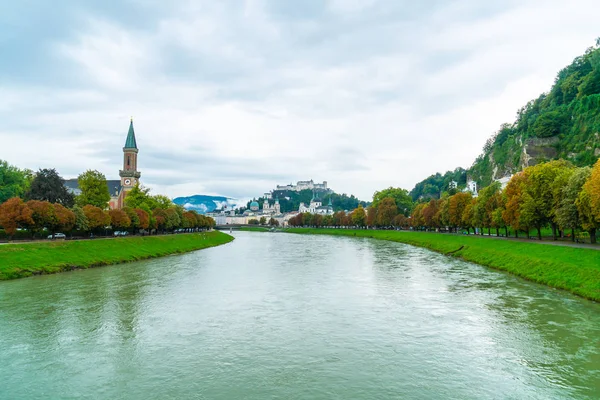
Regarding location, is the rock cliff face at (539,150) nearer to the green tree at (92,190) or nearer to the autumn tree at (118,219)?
the autumn tree at (118,219)

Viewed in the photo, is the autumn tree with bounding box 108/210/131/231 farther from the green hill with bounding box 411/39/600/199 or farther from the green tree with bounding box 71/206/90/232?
the green hill with bounding box 411/39/600/199

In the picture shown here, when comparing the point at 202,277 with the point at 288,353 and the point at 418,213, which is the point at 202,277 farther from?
the point at 418,213

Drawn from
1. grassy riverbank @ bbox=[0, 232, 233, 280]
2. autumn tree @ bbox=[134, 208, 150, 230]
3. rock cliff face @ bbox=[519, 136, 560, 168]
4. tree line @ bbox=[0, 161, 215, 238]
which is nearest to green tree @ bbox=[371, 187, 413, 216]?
rock cliff face @ bbox=[519, 136, 560, 168]

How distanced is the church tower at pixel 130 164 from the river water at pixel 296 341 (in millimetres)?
102998

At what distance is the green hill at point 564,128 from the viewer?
95.6m

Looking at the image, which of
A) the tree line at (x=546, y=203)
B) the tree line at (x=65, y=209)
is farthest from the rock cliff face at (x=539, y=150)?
the tree line at (x=65, y=209)

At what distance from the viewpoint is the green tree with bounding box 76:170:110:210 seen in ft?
244

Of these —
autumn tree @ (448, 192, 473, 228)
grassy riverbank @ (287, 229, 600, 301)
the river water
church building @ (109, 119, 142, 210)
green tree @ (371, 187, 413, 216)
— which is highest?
church building @ (109, 119, 142, 210)

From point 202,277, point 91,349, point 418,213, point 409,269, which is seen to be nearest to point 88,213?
point 202,277

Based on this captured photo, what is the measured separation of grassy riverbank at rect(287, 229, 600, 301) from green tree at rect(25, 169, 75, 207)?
188 feet

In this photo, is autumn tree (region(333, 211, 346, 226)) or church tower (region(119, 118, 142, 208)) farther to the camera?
Result: autumn tree (region(333, 211, 346, 226))

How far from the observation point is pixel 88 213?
57438mm

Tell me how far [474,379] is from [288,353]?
643 centimetres

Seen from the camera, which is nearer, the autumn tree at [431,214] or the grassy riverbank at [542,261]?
the grassy riverbank at [542,261]
